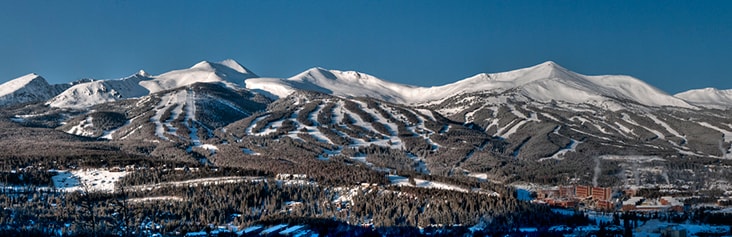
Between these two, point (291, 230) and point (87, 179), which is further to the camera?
point (87, 179)

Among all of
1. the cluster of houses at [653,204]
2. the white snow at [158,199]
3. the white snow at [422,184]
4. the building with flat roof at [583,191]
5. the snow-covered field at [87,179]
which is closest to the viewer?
the white snow at [158,199]

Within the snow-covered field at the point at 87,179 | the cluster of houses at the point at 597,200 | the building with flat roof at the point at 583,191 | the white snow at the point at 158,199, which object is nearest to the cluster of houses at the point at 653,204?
the cluster of houses at the point at 597,200

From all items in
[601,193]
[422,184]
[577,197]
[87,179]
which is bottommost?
[87,179]

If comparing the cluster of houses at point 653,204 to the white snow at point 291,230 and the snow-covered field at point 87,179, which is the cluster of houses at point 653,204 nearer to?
the white snow at point 291,230

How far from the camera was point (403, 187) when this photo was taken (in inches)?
5374

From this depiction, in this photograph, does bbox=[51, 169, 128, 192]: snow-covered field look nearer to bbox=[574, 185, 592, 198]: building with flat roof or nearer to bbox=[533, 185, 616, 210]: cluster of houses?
bbox=[533, 185, 616, 210]: cluster of houses

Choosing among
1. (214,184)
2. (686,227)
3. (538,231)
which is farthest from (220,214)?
(686,227)

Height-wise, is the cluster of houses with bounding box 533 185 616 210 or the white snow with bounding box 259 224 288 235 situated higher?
the cluster of houses with bounding box 533 185 616 210

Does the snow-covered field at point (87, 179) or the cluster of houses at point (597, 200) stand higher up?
the cluster of houses at point (597, 200)

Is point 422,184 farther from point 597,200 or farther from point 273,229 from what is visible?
point 273,229

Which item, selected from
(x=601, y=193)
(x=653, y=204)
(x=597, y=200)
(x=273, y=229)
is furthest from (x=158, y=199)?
(x=653, y=204)

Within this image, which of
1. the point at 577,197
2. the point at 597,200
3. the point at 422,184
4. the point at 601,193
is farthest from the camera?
the point at 422,184

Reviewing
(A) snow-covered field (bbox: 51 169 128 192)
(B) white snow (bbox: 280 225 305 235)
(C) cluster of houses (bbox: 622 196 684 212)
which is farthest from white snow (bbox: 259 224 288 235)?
(C) cluster of houses (bbox: 622 196 684 212)

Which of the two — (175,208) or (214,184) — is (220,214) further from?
(214,184)
